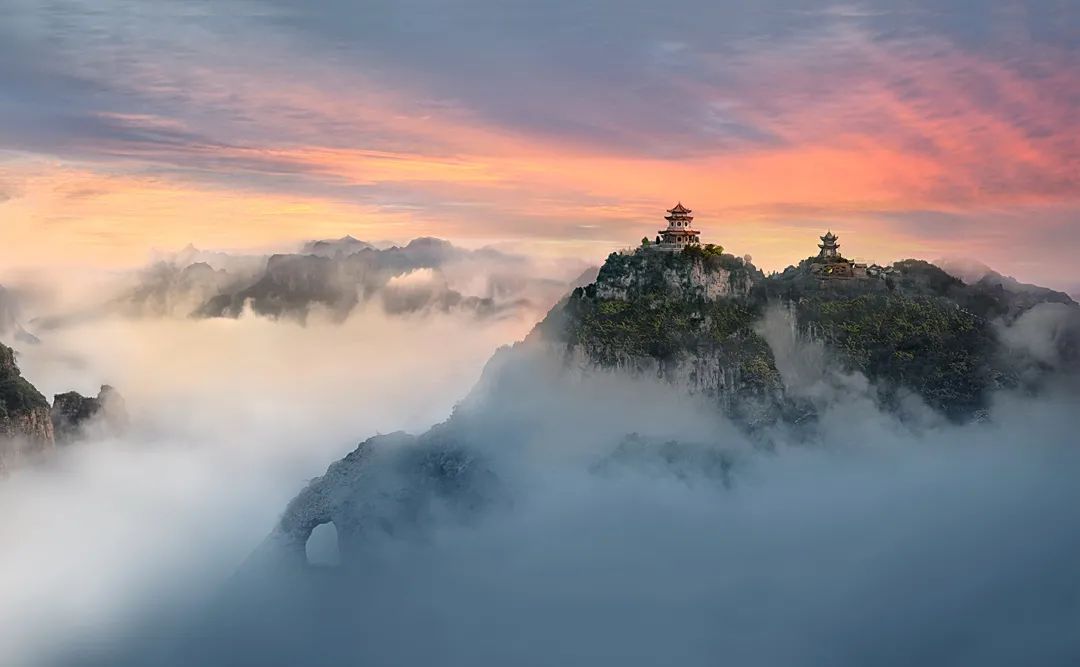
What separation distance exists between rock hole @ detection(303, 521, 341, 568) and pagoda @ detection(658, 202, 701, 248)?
219ft

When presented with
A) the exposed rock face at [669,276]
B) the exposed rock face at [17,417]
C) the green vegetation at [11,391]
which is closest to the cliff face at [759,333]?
the exposed rock face at [669,276]

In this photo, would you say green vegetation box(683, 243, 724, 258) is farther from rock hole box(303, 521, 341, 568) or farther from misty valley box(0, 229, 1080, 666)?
rock hole box(303, 521, 341, 568)

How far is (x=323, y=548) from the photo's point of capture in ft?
522

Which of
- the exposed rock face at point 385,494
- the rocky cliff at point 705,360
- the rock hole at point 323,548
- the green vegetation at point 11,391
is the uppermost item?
the rocky cliff at point 705,360

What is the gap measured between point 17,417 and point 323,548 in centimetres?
5661

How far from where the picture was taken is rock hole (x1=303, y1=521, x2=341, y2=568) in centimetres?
15112

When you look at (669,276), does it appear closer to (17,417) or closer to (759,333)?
(759,333)

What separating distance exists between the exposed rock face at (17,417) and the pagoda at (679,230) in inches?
4275

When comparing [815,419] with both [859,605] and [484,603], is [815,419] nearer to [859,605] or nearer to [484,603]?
[859,605]

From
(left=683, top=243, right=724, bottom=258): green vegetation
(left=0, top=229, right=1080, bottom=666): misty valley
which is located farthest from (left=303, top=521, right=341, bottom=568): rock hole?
(left=683, top=243, right=724, bottom=258): green vegetation

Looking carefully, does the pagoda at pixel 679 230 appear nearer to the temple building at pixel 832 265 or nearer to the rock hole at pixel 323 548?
the temple building at pixel 832 265

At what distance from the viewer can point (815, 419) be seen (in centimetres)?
14288

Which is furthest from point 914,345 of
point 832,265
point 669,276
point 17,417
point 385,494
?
point 17,417

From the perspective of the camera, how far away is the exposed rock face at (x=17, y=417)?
164375 millimetres
